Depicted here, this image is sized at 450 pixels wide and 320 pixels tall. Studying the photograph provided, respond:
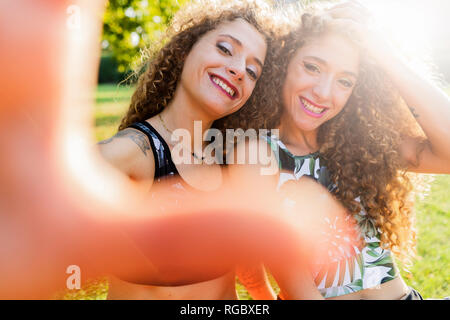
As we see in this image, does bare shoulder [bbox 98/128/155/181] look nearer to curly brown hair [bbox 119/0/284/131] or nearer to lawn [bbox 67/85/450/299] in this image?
curly brown hair [bbox 119/0/284/131]

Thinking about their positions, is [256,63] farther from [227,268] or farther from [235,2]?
[227,268]

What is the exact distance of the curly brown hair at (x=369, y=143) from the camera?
7.21 ft

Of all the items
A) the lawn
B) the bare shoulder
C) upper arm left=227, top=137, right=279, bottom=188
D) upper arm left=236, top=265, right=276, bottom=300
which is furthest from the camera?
the lawn

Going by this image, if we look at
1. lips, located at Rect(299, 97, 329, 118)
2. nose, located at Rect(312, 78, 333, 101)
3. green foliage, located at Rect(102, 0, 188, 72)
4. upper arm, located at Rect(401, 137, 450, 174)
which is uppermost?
green foliage, located at Rect(102, 0, 188, 72)

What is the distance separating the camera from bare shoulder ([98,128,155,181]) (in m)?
1.61

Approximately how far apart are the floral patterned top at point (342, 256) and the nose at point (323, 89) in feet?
1.09

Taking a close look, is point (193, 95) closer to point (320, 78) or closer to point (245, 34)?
point (245, 34)

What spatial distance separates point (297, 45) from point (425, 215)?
3.55 metres

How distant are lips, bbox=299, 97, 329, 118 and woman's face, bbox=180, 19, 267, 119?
1.00 ft

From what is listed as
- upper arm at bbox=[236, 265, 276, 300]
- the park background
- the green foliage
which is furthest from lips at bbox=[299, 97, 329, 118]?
the green foliage

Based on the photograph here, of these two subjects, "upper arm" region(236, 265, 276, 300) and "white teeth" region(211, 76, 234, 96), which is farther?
"upper arm" region(236, 265, 276, 300)

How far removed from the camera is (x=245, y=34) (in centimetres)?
201

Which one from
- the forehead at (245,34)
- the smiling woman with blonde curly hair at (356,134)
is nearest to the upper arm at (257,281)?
the smiling woman with blonde curly hair at (356,134)

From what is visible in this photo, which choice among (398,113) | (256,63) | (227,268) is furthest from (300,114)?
(227,268)
